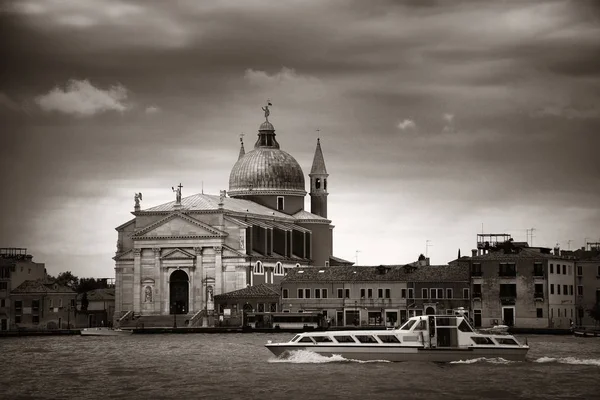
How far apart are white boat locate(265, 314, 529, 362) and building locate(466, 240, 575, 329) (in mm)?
28992

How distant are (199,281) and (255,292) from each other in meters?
7.84

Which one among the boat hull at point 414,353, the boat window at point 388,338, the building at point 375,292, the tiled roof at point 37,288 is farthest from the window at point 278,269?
the boat window at point 388,338

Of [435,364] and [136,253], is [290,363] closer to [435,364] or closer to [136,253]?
[435,364]

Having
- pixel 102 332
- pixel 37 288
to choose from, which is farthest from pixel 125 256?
pixel 102 332

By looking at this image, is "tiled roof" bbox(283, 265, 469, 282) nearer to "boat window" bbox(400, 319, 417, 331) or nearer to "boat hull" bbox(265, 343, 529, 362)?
"boat hull" bbox(265, 343, 529, 362)

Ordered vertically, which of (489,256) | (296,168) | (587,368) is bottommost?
(587,368)

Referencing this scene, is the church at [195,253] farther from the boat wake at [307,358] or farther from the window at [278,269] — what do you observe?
the boat wake at [307,358]

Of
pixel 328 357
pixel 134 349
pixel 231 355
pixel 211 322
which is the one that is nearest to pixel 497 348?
pixel 328 357

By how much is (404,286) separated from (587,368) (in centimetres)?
3794

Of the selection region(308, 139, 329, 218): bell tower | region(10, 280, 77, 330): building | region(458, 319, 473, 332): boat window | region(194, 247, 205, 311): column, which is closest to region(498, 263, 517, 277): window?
region(194, 247, 205, 311): column

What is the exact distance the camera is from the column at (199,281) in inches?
4200

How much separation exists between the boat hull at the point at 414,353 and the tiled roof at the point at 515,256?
30.0 m

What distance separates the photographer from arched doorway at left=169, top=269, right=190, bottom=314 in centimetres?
10769

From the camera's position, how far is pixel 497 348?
59.0m
